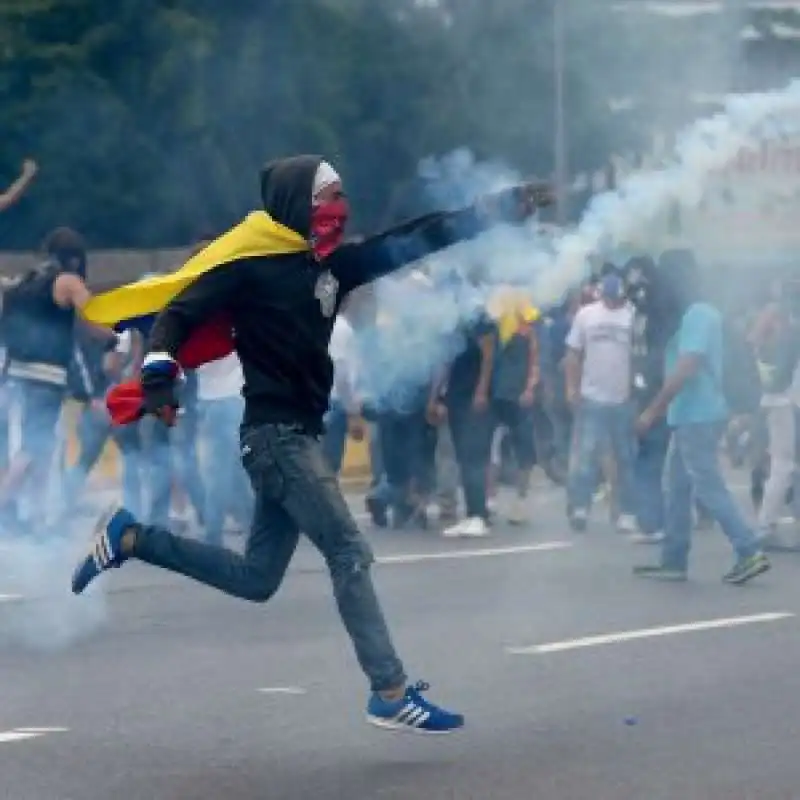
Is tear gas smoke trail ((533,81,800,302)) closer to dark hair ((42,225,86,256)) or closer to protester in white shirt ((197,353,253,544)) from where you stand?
dark hair ((42,225,86,256))

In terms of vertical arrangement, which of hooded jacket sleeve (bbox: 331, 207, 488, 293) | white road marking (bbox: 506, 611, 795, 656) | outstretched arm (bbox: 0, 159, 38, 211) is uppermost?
outstretched arm (bbox: 0, 159, 38, 211)

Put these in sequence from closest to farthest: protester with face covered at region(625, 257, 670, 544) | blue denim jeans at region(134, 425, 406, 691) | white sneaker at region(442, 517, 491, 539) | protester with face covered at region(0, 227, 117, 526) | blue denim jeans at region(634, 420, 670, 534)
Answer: blue denim jeans at region(134, 425, 406, 691) < protester with face covered at region(0, 227, 117, 526) < protester with face covered at region(625, 257, 670, 544) < blue denim jeans at region(634, 420, 670, 534) < white sneaker at region(442, 517, 491, 539)

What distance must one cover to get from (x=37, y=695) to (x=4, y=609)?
243 centimetres

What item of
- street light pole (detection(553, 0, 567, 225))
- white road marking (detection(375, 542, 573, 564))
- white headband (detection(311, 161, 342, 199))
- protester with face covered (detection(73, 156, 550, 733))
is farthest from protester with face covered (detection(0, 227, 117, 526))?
white headband (detection(311, 161, 342, 199))

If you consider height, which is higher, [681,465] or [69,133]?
[69,133]

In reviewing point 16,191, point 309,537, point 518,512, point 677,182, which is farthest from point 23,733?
point 518,512

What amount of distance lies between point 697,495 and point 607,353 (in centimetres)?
312

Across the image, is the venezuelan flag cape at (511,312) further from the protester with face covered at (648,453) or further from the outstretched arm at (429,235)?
the outstretched arm at (429,235)

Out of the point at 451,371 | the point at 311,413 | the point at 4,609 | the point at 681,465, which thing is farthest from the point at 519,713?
the point at 451,371

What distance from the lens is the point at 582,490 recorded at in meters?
16.3

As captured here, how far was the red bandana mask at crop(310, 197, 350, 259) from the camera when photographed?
314 inches

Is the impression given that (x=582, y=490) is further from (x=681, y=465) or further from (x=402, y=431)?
(x=681, y=465)

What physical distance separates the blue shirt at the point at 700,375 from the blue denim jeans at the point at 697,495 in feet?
0.20

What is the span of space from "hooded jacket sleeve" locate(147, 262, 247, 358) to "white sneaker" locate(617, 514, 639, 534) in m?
8.51
